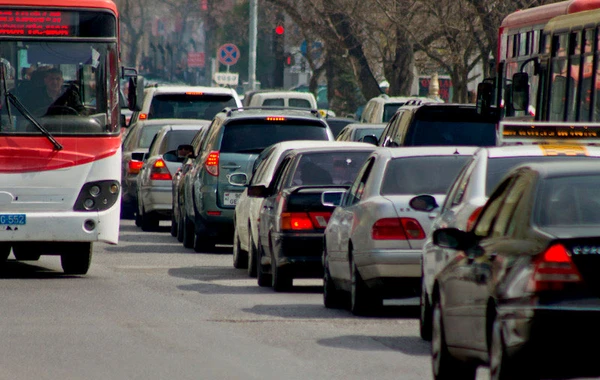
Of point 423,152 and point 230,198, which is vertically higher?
point 423,152

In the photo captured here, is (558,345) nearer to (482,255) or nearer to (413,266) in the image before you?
(482,255)

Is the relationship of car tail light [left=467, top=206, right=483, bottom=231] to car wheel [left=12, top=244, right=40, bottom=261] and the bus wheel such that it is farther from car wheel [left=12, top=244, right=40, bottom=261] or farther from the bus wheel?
car wheel [left=12, top=244, right=40, bottom=261]

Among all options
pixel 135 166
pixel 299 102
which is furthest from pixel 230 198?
pixel 299 102

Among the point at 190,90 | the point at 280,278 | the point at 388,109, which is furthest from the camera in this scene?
the point at 388,109

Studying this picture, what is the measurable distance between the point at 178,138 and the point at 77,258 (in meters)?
8.99

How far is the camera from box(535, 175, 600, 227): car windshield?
7461 mm

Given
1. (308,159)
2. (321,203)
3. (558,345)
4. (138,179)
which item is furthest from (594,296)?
(138,179)

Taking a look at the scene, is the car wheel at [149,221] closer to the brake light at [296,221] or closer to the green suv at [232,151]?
the green suv at [232,151]

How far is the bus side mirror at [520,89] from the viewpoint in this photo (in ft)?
68.8

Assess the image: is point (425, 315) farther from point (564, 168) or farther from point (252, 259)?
point (252, 259)

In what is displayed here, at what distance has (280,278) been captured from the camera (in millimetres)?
15141

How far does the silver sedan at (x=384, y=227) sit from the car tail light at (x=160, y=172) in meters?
11.2

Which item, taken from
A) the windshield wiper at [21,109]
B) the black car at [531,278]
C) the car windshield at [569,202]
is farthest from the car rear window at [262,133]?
the car windshield at [569,202]

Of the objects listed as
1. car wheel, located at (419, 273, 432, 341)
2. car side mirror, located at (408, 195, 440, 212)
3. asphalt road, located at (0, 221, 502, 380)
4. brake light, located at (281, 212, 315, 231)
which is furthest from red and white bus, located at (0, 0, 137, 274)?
car wheel, located at (419, 273, 432, 341)
